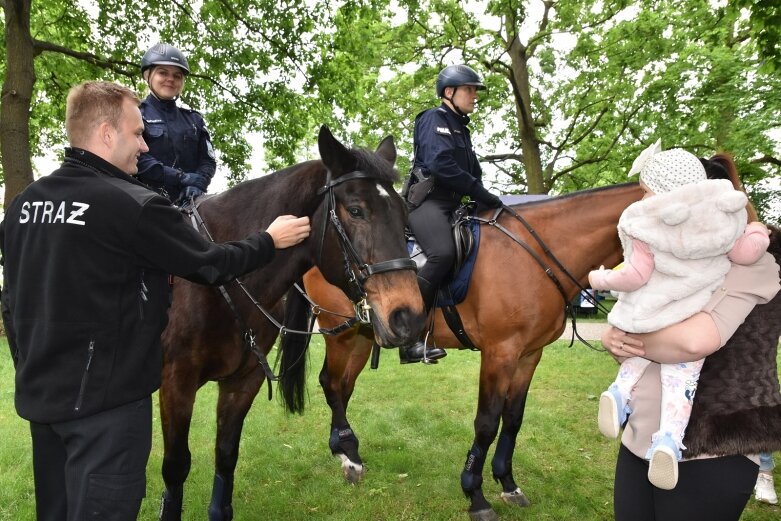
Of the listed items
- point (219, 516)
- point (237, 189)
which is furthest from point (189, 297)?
point (219, 516)

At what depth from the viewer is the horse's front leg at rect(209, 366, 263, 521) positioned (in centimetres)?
313

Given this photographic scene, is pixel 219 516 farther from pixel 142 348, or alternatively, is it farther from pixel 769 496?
pixel 769 496

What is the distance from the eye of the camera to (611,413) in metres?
1.72

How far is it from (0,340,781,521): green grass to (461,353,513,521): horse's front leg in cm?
19

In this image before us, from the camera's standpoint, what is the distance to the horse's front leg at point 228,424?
3133 millimetres

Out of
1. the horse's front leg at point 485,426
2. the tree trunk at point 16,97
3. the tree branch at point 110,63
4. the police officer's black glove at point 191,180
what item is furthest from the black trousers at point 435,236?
the tree branch at point 110,63

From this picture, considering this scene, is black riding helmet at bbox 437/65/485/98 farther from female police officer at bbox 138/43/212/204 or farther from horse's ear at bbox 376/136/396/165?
female police officer at bbox 138/43/212/204

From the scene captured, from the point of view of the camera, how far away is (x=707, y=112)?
12.3m

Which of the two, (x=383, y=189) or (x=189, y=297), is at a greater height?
(x=383, y=189)

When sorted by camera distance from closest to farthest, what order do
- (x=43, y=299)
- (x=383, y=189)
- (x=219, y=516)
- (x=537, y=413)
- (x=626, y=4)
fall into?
(x=43, y=299) → (x=383, y=189) → (x=219, y=516) → (x=537, y=413) → (x=626, y=4)

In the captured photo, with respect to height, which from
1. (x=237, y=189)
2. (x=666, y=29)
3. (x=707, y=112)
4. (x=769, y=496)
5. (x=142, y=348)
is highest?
(x=666, y=29)

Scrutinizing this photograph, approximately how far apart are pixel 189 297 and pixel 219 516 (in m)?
1.59

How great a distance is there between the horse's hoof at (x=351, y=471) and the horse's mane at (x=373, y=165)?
9.64 ft

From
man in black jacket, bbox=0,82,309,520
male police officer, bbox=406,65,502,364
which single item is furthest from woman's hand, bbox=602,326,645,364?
male police officer, bbox=406,65,502,364
